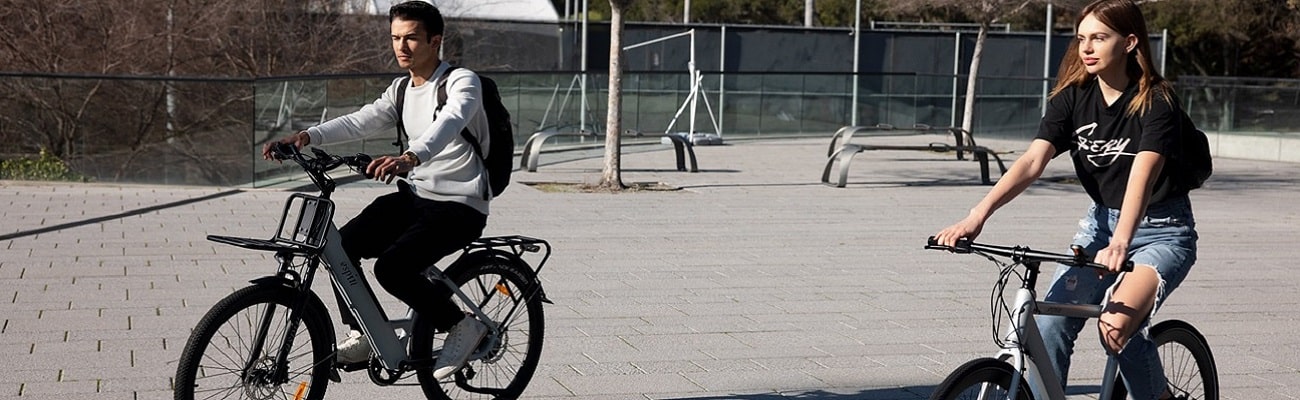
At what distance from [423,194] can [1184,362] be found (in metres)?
2.42

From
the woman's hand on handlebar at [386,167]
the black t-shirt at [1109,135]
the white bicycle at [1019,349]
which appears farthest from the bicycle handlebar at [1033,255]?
the woman's hand on handlebar at [386,167]

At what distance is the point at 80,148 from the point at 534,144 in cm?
487

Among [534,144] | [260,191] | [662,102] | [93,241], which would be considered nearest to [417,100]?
[93,241]

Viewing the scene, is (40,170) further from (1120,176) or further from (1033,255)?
(1033,255)

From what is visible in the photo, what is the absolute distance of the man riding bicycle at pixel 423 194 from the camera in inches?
196

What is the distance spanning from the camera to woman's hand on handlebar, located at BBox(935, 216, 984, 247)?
4.11 metres

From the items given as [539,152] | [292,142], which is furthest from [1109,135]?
[539,152]

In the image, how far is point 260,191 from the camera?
47.4 ft

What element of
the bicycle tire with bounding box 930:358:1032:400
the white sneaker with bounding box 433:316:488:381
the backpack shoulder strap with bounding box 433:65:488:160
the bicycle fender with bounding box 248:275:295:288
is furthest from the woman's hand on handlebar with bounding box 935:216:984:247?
the bicycle fender with bounding box 248:275:295:288

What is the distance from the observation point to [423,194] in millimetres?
5137

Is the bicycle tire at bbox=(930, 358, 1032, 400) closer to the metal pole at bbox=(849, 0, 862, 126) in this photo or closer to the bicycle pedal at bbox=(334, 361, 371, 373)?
the bicycle pedal at bbox=(334, 361, 371, 373)

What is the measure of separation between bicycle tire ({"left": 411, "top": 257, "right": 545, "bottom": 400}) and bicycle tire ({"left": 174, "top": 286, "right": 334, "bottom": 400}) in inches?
15.5

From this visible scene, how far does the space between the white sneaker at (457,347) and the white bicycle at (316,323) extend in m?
0.04

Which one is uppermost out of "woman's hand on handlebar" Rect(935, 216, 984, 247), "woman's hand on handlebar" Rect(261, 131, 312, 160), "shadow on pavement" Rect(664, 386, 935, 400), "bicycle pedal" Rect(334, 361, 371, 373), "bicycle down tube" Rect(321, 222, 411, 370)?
"woman's hand on handlebar" Rect(261, 131, 312, 160)
